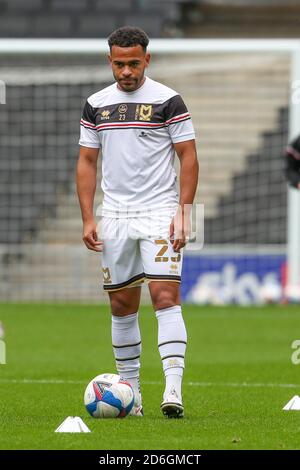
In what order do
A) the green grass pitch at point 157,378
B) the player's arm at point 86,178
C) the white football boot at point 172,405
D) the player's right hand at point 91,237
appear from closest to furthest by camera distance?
the green grass pitch at point 157,378 → the white football boot at point 172,405 → the player's right hand at point 91,237 → the player's arm at point 86,178

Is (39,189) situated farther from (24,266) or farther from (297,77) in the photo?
(297,77)

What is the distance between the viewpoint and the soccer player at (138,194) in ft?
22.2

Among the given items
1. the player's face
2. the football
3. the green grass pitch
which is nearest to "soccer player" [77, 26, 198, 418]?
the player's face

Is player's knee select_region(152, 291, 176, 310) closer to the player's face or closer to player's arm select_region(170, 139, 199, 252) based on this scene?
player's arm select_region(170, 139, 199, 252)

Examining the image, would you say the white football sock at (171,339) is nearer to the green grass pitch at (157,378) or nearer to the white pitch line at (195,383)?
the green grass pitch at (157,378)

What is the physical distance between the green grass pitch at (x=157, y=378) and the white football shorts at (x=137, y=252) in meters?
0.77

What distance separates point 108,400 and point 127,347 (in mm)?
502

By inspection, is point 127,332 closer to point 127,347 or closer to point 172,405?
point 127,347

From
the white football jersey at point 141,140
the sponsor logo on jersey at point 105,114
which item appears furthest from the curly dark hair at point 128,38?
the sponsor logo on jersey at point 105,114

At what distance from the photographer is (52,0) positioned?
21.6 metres

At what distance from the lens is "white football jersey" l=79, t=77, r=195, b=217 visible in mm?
6828

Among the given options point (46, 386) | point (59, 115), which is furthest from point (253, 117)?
point (46, 386)

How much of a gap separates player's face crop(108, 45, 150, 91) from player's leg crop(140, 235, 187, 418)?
87 centimetres
